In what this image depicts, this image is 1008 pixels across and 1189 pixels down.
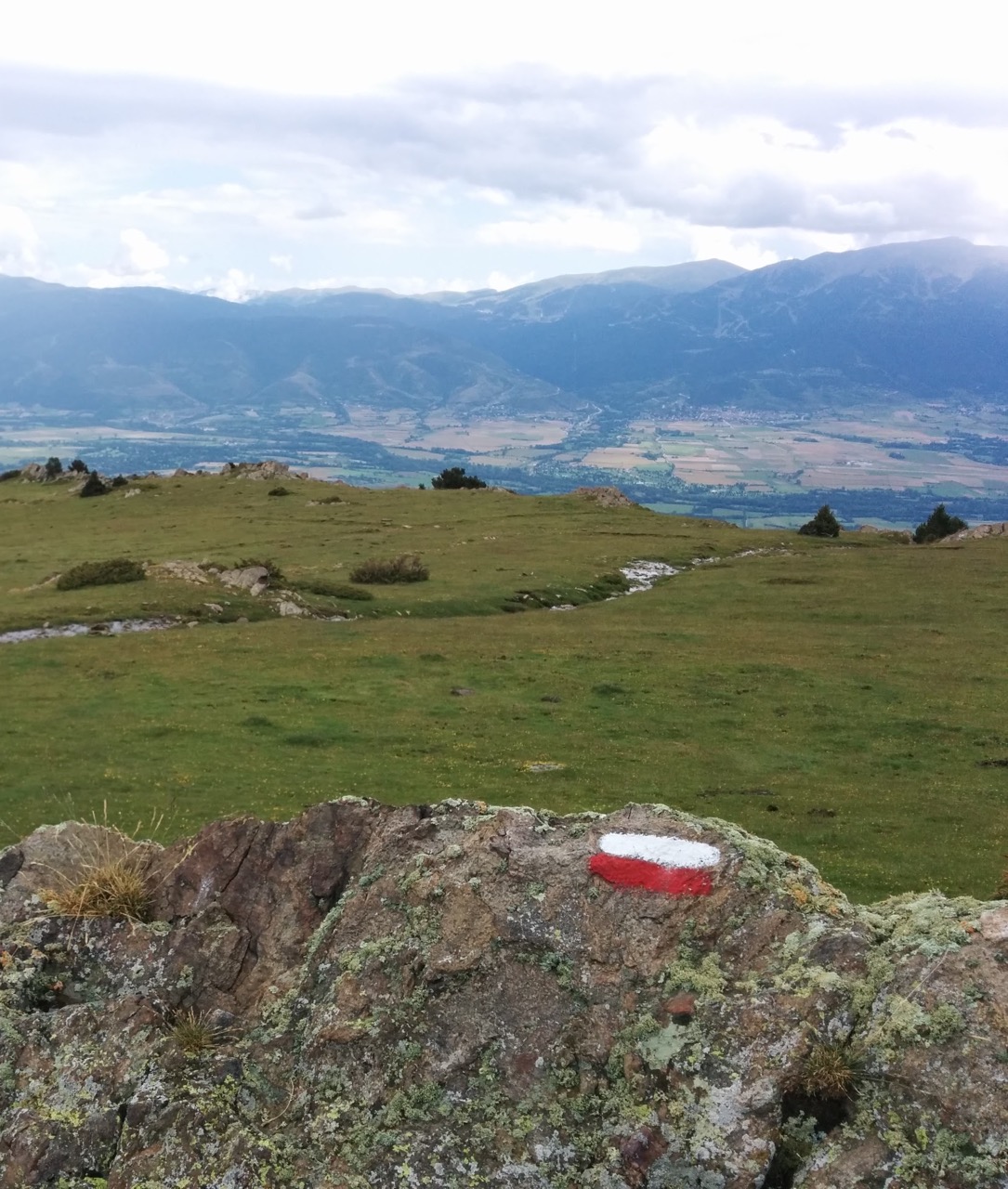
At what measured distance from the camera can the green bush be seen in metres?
54.4

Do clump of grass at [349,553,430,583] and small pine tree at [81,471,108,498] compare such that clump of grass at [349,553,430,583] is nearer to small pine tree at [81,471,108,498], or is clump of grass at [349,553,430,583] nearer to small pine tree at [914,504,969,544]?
small pine tree at [81,471,108,498]

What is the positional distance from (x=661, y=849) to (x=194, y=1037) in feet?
14.9

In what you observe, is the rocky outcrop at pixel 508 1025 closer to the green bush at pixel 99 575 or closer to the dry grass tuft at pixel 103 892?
the dry grass tuft at pixel 103 892

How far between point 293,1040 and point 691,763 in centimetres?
2211

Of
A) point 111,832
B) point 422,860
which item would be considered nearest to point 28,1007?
point 111,832

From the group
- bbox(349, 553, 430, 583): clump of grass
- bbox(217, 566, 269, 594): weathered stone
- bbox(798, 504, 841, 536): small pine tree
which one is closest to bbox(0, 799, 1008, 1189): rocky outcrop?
bbox(217, 566, 269, 594): weathered stone

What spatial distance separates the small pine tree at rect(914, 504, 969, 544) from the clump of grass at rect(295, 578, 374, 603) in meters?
57.9

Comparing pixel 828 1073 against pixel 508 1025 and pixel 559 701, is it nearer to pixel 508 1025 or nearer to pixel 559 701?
pixel 508 1025

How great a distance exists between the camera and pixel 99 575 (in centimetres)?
5472

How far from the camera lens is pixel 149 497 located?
96.9 meters

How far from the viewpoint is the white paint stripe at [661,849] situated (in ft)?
28.8

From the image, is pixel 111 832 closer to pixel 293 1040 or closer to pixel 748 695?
pixel 293 1040

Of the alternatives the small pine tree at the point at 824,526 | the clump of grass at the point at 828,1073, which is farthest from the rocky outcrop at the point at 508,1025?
the small pine tree at the point at 824,526

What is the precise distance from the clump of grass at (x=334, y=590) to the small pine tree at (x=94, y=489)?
179 ft
